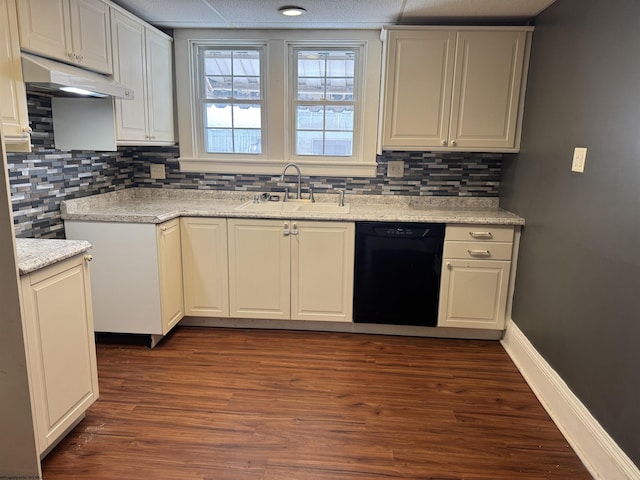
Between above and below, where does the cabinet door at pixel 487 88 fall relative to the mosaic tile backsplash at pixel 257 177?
above

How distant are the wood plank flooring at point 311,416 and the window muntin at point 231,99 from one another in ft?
4.97

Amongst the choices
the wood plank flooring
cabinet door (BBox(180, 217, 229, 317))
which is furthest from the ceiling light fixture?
the wood plank flooring

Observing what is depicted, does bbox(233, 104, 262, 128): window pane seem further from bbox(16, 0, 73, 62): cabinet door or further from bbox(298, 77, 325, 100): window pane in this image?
bbox(16, 0, 73, 62): cabinet door

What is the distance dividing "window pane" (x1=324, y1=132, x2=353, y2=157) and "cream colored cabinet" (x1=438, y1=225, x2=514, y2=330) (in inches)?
40.3

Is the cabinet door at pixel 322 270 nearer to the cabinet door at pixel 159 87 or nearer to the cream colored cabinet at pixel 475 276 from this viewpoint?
the cream colored cabinet at pixel 475 276

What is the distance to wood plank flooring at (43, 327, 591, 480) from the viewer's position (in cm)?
184

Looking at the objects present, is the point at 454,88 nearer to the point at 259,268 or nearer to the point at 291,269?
the point at 291,269

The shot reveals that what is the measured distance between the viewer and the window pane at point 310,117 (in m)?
3.37

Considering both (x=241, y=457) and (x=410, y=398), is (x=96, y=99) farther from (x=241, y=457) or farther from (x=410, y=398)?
(x=410, y=398)

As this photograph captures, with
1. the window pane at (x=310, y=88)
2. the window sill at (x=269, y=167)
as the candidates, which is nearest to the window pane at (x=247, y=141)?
the window sill at (x=269, y=167)

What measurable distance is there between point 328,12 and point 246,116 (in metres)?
1.00

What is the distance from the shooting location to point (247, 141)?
345 cm

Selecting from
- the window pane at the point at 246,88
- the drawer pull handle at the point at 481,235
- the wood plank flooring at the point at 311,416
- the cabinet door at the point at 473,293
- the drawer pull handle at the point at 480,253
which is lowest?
the wood plank flooring at the point at 311,416

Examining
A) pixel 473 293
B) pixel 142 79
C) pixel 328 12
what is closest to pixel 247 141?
pixel 142 79
